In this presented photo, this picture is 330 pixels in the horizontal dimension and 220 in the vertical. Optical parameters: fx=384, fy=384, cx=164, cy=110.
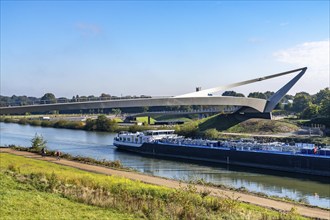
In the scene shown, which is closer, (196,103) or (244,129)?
(196,103)

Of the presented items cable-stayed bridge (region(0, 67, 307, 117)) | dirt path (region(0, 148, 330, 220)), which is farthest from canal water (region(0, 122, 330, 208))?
cable-stayed bridge (region(0, 67, 307, 117))

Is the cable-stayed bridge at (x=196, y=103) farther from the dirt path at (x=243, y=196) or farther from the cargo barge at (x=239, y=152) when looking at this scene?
the dirt path at (x=243, y=196)

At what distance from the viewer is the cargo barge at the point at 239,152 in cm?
2672

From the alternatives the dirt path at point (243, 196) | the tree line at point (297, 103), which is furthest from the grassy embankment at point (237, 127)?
the dirt path at point (243, 196)

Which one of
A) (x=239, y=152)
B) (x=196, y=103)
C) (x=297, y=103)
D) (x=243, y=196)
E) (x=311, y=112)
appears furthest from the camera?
(x=297, y=103)

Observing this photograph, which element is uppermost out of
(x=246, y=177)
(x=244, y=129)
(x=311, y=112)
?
(x=311, y=112)

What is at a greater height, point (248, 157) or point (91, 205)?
point (91, 205)

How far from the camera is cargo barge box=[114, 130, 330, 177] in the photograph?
26.7 metres

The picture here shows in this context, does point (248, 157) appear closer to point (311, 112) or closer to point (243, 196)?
point (243, 196)

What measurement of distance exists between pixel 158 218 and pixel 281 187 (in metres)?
15.2

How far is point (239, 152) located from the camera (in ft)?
102

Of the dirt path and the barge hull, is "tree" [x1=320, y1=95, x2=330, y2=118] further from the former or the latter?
the dirt path

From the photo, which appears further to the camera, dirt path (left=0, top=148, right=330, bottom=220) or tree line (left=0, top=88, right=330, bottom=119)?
tree line (left=0, top=88, right=330, bottom=119)

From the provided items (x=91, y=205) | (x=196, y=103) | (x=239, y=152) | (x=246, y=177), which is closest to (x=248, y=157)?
(x=239, y=152)
